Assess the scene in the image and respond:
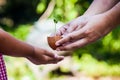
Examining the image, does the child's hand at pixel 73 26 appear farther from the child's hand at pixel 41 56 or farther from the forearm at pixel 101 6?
the child's hand at pixel 41 56

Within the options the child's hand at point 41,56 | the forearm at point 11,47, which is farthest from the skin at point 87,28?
the forearm at point 11,47

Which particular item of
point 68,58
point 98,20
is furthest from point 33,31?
point 98,20

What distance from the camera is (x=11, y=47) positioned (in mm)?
1158

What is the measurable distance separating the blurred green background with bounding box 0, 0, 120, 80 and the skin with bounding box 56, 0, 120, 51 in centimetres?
6

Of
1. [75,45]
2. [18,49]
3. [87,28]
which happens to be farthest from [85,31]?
[18,49]

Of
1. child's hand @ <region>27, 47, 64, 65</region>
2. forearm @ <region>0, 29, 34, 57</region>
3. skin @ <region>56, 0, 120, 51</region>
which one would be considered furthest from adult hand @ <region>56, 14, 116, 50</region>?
forearm @ <region>0, 29, 34, 57</region>

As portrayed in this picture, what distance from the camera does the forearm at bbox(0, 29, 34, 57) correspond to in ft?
3.63

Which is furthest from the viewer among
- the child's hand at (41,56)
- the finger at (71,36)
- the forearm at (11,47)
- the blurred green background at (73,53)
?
the blurred green background at (73,53)

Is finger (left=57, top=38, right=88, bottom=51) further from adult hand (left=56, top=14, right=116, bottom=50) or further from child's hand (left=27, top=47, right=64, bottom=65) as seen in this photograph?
child's hand (left=27, top=47, right=64, bottom=65)

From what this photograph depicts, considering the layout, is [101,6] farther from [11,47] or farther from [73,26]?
[11,47]

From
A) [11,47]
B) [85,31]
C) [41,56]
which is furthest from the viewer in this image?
[85,31]

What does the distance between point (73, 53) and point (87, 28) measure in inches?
8.3

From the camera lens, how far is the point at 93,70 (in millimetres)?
1868

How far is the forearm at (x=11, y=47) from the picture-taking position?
1.11 m
